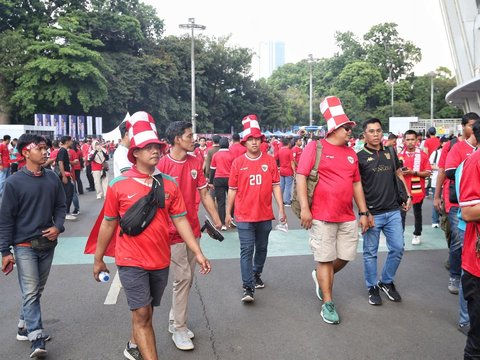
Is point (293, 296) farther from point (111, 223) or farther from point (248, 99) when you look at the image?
point (248, 99)

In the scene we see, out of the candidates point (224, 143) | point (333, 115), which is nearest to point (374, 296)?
point (333, 115)

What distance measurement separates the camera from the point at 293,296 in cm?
530

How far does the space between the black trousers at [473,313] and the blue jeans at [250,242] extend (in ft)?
7.99

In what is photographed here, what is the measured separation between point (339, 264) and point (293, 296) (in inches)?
29.9

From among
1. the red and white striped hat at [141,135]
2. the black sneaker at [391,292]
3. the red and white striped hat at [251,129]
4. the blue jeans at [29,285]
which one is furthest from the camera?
the red and white striped hat at [251,129]

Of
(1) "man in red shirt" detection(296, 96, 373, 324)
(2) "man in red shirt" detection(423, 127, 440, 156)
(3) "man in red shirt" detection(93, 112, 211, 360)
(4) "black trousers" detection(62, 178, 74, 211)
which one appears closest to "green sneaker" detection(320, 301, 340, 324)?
(1) "man in red shirt" detection(296, 96, 373, 324)

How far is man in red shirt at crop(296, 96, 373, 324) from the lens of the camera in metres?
4.57

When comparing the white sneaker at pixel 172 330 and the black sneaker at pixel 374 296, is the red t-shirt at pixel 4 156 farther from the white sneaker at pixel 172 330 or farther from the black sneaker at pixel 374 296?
the black sneaker at pixel 374 296

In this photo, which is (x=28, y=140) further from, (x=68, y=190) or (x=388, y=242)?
(x=68, y=190)

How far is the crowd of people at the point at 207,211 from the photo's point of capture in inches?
128

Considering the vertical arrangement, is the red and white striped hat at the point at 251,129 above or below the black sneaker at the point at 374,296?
above

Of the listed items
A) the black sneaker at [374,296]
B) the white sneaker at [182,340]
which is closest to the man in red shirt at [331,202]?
the black sneaker at [374,296]

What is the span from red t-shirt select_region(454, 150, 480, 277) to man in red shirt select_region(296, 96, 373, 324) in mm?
A: 1542

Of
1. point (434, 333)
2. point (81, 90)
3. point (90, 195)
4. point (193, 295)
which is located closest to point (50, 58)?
point (81, 90)
